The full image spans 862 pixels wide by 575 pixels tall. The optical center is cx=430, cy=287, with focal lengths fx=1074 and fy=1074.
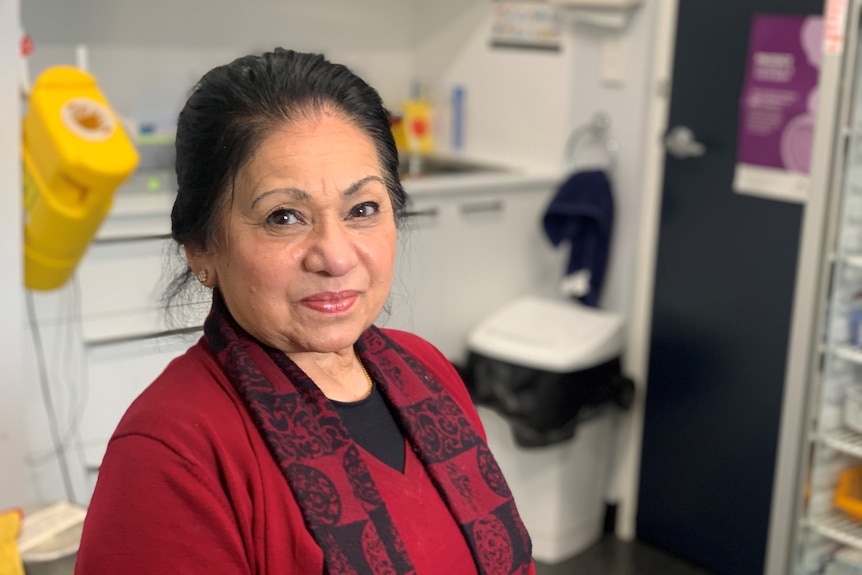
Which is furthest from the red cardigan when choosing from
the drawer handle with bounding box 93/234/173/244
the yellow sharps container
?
the drawer handle with bounding box 93/234/173/244

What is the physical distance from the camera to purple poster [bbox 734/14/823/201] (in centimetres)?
264

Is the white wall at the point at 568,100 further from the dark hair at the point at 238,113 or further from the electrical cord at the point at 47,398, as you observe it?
the dark hair at the point at 238,113

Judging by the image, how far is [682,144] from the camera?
2.94 meters

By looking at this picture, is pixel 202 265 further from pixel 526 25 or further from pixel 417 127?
pixel 417 127

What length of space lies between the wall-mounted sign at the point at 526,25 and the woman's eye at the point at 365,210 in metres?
2.24

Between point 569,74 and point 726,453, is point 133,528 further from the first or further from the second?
point 569,74

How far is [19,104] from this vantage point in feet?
6.42

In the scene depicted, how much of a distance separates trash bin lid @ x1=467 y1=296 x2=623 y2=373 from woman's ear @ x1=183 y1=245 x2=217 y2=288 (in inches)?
72.4

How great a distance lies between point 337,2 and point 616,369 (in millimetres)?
1563

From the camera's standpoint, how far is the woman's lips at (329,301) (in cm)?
115

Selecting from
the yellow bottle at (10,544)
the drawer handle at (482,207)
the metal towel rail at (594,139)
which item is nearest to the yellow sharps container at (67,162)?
the yellow bottle at (10,544)

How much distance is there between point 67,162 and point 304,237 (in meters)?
0.90

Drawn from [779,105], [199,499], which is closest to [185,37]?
[779,105]

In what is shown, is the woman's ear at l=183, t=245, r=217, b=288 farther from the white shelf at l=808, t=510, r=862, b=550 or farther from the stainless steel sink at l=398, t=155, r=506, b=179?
the stainless steel sink at l=398, t=155, r=506, b=179
